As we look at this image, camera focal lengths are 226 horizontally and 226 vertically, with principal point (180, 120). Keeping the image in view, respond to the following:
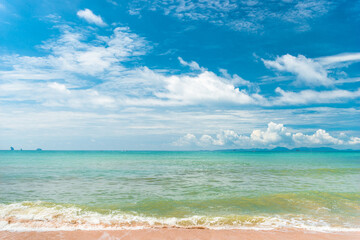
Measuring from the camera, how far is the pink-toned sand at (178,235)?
7.66 metres

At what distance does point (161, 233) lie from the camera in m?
8.08

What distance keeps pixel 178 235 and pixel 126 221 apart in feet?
8.27

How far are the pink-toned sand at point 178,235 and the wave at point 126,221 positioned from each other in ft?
1.36

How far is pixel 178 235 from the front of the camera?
311 inches

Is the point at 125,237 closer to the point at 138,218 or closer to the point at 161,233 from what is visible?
the point at 161,233

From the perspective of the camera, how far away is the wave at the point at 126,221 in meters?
8.59

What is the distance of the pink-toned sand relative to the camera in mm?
7656

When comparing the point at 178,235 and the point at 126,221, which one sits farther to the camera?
the point at 126,221

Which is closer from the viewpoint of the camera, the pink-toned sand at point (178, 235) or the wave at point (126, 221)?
the pink-toned sand at point (178, 235)

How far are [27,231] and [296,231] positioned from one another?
975cm

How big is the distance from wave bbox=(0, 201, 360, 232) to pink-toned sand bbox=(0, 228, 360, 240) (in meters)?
0.41

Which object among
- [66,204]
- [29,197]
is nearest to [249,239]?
[66,204]

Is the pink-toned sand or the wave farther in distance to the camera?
the wave

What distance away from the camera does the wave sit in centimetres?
859
